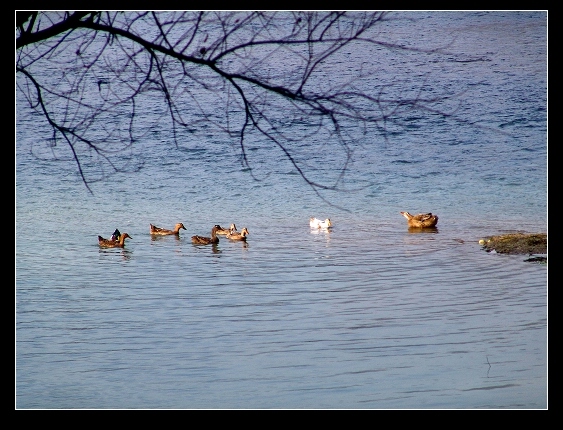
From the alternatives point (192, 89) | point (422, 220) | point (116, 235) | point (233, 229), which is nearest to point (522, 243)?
point (422, 220)

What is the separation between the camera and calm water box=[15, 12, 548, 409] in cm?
457

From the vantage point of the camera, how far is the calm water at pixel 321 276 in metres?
4.57

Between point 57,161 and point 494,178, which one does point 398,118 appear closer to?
point 494,178

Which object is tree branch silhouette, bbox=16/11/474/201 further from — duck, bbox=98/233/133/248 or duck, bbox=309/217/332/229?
duck, bbox=98/233/133/248

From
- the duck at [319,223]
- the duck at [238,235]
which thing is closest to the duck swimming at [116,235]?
the duck at [238,235]

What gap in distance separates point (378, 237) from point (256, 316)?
1.24 m

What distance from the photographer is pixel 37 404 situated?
4.53 meters

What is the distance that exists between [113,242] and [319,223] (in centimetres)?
134

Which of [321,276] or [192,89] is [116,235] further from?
[321,276]

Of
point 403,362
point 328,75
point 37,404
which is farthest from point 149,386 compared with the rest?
point 328,75

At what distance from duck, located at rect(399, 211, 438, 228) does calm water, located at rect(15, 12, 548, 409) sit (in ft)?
0.26

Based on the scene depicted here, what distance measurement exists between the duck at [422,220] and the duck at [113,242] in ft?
5.78

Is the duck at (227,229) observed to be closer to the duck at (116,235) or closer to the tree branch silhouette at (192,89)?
the tree branch silhouette at (192,89)

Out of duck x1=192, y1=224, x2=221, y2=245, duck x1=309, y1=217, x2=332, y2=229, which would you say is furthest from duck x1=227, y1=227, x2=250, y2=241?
duck x1=309, y1=217, x2=332, y2=229
